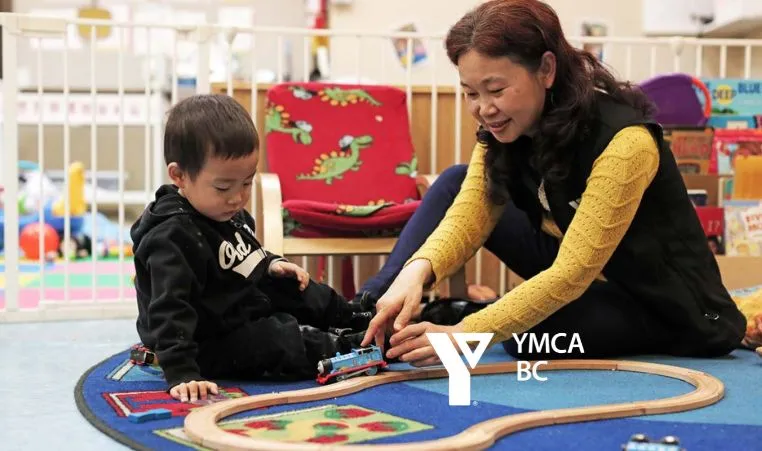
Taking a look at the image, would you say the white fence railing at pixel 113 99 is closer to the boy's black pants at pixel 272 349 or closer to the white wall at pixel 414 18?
the white wall at pixel 414 18

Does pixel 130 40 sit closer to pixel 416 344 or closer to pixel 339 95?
pixel 339 95

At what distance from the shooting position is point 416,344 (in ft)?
4.63

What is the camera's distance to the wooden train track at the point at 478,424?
3.43ft

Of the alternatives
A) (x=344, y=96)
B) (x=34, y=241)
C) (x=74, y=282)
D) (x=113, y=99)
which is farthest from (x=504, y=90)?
(x=113, y=99)

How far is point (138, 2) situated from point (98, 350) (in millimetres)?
3664

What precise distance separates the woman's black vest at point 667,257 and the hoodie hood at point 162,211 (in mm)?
601

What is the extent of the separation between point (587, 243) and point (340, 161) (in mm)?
1218

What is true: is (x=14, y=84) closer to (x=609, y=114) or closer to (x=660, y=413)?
(x=609, y=114)

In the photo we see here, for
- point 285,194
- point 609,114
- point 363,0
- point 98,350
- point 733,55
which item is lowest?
point 98,350

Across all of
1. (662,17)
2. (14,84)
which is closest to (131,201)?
(14,84)

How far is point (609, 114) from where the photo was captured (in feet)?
5.21

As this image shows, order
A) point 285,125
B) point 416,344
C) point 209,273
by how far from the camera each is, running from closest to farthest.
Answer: point 416,344
point 209,273
point 285,125

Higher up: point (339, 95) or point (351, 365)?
point (339, 95)

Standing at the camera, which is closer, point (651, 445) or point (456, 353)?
point (651, 445)
